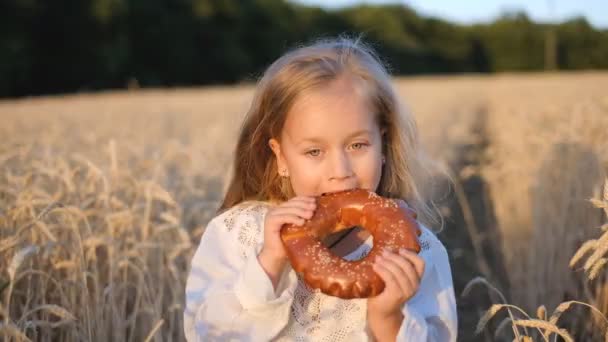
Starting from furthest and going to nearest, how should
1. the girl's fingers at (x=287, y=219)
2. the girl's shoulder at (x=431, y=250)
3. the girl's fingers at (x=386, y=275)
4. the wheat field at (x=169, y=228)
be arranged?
the wheat field at (x=169, y=228), the girl's shoulder at (x=431, y=250), the girl's fingers at (x=287, y=219), the girl's fingers at (x=386, y=275)

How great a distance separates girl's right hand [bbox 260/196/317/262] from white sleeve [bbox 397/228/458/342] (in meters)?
0.45

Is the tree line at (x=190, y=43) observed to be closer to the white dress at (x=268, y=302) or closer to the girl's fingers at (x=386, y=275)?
the white dress at (x=268, y=302)

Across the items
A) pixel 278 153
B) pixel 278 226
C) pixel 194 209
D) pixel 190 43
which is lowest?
pixel 194 209

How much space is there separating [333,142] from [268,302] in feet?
1.92

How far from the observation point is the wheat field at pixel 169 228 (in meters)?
2.40

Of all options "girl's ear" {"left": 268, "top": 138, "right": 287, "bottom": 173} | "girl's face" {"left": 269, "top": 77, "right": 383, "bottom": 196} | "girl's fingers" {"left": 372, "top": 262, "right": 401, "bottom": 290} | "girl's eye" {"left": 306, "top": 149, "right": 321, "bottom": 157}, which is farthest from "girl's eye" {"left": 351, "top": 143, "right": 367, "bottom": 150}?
"girl's fingers" {"left": 372, "top": 262, "right": 401, "bottom": 290}

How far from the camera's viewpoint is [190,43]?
4144 centimetres

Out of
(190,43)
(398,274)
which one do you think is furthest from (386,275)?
(190,43)

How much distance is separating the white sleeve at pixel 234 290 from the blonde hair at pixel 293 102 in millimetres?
280

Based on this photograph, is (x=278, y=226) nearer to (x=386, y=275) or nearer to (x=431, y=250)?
(x=386, y=275)

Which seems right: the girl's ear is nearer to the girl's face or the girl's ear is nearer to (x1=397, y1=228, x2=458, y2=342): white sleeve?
the girl's face

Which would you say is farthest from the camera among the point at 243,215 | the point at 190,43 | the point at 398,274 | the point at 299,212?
the point at 190,43

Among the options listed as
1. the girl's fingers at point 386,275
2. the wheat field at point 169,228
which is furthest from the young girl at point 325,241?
the wheat field at point 169,228

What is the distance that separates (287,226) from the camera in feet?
6.43
